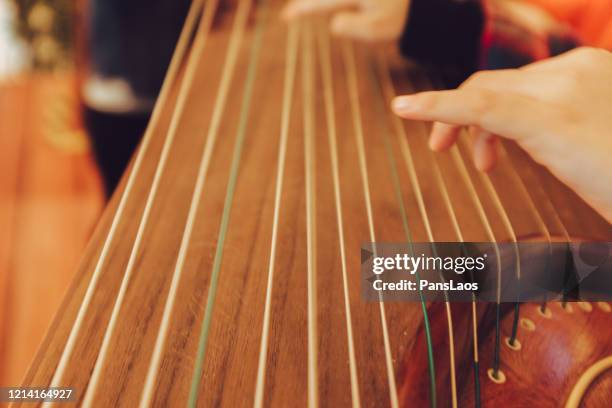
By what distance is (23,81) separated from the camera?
2426mm

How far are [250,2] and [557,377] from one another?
0.93 meters

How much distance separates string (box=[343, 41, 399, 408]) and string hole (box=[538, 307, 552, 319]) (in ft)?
0.59

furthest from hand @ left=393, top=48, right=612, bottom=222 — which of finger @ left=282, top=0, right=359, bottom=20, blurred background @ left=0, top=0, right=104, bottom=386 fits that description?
blurred background @ left=0, top=0, right=104, bottom=386

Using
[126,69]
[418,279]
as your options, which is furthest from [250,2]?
[418,279]

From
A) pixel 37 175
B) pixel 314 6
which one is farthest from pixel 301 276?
pixel 37 175

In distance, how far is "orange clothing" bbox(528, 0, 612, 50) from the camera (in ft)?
2.61

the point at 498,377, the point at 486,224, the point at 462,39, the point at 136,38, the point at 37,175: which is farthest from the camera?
the point at 37,175

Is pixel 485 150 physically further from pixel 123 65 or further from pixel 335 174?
pixel 123 65

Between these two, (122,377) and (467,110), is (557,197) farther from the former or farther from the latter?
(122,377)

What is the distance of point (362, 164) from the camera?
71 cm

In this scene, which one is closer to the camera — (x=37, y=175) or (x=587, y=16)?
(x=587, y=16)

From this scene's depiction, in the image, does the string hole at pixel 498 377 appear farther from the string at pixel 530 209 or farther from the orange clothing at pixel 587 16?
the orange clothing at pixel 587 16

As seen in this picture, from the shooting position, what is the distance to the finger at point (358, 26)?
3.01ft

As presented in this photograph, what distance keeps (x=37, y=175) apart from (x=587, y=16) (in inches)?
76.1
